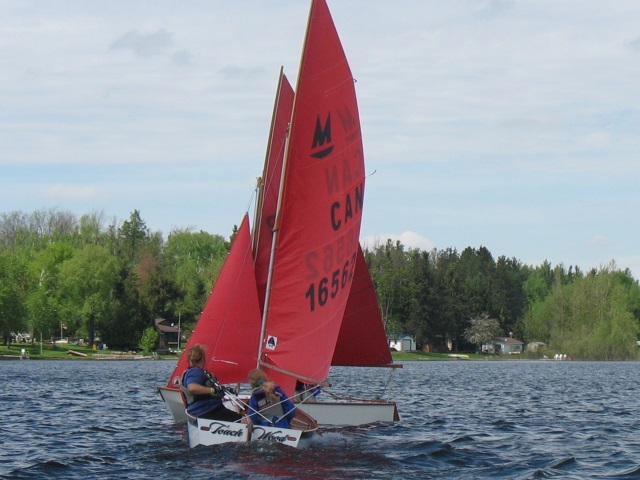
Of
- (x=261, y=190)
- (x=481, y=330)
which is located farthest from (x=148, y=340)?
(x=261, y=190)

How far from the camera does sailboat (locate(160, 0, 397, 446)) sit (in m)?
24.2

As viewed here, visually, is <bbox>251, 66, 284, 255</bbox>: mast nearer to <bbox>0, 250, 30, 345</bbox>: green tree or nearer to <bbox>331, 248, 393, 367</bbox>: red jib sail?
<bbox>331, 248, 393, 367</bbox>: red jib sail

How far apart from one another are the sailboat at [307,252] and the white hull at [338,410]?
2.60 m

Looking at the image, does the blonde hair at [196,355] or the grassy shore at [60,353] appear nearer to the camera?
the blonde hair at [196,355]

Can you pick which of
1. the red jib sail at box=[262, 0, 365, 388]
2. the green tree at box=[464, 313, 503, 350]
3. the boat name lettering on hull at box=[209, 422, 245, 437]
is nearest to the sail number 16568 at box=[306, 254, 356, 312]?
the red jib sail at box=[262, 0, 365, 388]

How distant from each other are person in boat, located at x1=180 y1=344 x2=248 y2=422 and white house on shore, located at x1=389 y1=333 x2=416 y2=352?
129533mm

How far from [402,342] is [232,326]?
128m

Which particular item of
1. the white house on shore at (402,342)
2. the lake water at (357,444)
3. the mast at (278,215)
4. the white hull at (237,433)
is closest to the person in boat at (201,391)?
the white hull at (237,433)

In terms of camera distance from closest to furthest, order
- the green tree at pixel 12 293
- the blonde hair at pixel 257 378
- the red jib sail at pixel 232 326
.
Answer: the blonde hair at pixel 257 378 < the red jib sail at pixel 232 326 < the green tree at pixel 12 293

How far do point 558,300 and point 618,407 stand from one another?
125038 millimetres

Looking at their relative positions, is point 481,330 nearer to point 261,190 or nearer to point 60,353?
point 60,353

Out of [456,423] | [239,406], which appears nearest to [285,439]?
[239,406]

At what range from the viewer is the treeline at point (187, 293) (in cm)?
11431

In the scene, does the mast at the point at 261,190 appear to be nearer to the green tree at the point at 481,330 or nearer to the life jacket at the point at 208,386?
the life jacket at the point at 208,386
